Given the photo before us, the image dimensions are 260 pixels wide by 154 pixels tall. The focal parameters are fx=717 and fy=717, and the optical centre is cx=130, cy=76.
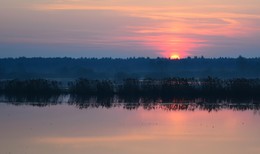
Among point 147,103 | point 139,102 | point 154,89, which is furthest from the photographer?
point 154,89

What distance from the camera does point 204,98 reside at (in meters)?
29.2

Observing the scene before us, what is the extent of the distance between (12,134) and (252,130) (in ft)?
20.8

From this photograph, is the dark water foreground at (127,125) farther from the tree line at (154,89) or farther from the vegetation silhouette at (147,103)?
the tree line at (154,89)

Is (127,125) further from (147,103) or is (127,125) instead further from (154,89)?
(154,89)

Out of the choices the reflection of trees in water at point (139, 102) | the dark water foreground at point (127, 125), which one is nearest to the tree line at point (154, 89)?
the reflection of trees in water at point (139, 102)

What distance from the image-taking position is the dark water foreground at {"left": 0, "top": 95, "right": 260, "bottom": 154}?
16.1 metres

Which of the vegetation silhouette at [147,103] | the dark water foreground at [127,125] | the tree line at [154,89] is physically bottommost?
the dark water foreground at [127,125]

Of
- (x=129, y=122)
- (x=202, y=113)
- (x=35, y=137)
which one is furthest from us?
(x=202, y=113)

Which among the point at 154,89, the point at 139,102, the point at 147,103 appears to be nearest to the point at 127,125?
the point at 147,103

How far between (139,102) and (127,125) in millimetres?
7211

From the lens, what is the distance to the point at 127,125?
20.2 m

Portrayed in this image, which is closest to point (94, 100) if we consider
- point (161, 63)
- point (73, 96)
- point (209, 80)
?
point (73, 96)

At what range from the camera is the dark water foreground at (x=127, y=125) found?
52.7ft

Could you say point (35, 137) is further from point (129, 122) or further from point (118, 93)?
point (118, 93)
